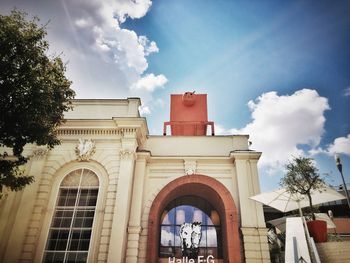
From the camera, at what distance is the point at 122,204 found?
38.1 ft

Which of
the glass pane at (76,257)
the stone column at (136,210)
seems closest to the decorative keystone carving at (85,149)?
the stone column at (136,210)

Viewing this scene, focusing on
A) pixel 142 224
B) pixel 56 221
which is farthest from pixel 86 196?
pixel 142 224

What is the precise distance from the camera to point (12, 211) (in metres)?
11.9

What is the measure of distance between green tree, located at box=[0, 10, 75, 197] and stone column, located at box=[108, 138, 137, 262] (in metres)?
3.95

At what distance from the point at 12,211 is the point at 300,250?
1204 centimetres

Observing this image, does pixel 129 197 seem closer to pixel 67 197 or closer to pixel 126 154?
pixel 126 154

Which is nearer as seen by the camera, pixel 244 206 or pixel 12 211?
pixel 12 211

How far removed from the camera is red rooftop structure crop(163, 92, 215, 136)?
17109mm

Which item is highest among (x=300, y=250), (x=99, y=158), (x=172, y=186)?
(x=99, y=158)

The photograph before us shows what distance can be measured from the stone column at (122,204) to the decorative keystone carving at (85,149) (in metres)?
1.60

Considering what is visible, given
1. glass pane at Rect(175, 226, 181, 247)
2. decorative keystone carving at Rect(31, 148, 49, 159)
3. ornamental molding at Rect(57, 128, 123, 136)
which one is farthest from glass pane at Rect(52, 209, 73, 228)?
glass pane at Rect(175, 226, 181, 247)

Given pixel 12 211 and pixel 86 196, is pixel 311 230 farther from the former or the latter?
pixel 12 211

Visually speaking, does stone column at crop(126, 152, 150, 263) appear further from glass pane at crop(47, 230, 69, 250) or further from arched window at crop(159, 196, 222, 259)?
glass pane at crop(47, 230, 69, 250)

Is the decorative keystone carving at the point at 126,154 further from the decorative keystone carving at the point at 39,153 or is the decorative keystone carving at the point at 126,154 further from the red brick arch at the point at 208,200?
the decorative keystone carving at the point at 39,153
